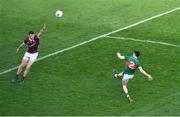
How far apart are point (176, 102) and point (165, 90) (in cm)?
114

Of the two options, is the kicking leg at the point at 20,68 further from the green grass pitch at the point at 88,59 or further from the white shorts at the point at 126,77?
the white shorts at the point at 126,77

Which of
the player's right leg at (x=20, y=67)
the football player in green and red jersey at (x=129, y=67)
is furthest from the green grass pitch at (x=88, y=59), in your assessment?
the football player in green and red jersey at (x=129, y=67)

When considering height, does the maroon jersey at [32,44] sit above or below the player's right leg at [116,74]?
above

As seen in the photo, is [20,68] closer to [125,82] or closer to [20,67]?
[20,67]

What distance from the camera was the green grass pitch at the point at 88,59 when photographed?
20.9 m

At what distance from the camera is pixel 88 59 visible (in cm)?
2533

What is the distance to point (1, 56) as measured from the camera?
25812 millimetres

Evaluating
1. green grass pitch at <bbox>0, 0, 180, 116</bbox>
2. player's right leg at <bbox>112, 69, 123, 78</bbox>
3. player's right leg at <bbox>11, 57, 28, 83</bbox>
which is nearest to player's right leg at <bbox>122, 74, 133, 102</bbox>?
green grass pitch at <bbox>0, 0, 180, 116</bbox>

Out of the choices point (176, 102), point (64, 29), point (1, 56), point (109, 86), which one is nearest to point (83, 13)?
point (64, 29)

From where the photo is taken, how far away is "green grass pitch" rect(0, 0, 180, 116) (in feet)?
68.6

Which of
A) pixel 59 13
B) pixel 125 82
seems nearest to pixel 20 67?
pixel 125 82

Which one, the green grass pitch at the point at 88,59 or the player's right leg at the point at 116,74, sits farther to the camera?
the player's right leg at the point at 116,74

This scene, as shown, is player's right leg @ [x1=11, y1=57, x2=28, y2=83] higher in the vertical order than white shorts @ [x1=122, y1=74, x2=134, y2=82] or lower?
higher

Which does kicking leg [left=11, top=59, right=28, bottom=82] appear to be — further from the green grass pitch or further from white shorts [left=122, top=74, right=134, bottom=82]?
white shorts [left=122, top=74, right=134, bottom=82]
